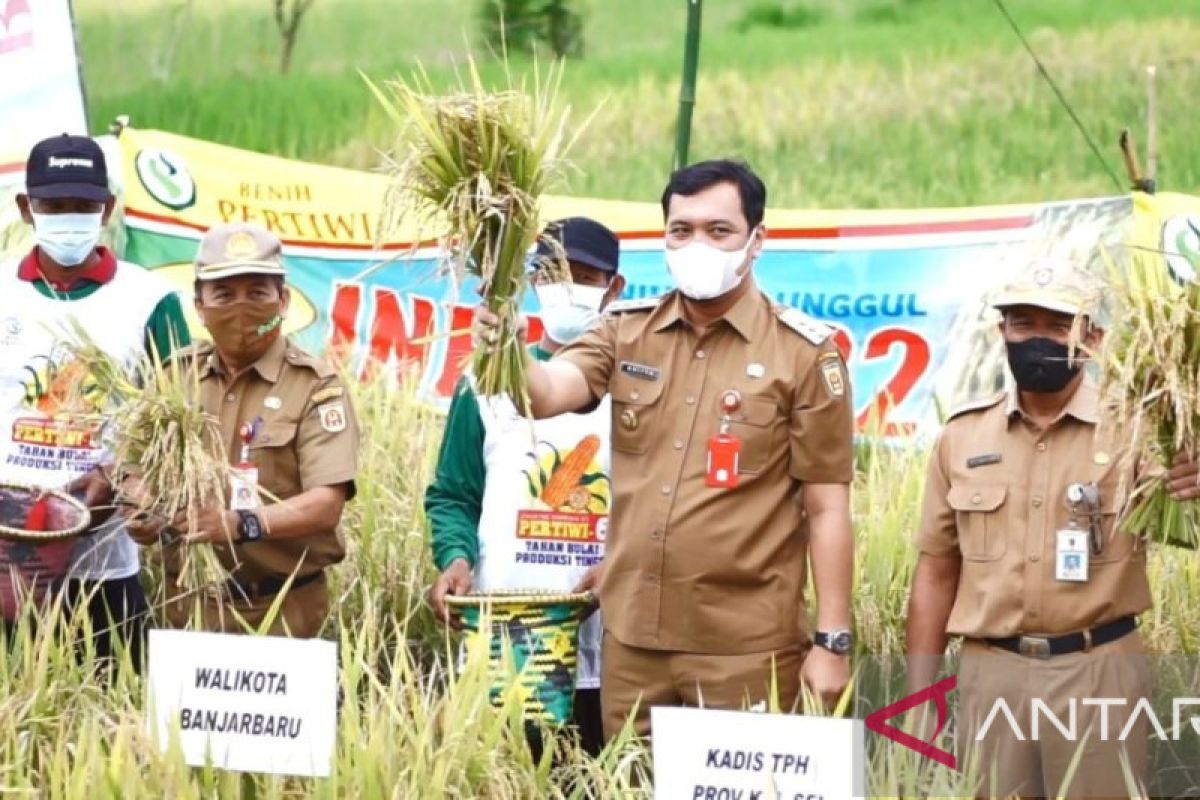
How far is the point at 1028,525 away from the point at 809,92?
522 centimetres

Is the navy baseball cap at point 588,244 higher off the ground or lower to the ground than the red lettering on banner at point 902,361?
higher

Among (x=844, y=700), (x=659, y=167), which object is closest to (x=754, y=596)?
(x=844, y=700)

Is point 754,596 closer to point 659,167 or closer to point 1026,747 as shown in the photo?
point 1026,747

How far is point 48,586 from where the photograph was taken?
4836mm

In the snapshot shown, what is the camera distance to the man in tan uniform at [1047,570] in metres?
4.17

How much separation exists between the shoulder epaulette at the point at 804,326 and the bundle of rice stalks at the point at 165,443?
119cm

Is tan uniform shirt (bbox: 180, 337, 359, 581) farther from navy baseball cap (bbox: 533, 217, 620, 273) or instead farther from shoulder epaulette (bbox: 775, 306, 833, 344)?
shoulder epaulette (bbox: 775, 306, 833, 344)

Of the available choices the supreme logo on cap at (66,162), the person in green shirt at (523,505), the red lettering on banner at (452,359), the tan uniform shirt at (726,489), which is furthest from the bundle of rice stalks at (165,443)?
the red lettering on banner at (452,359)

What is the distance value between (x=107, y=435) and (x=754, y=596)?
4.66 ft

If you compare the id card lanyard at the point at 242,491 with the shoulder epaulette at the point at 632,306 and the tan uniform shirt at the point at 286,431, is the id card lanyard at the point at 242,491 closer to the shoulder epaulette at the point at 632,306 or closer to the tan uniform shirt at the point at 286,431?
the tan uniform shirt at the point at 286,431

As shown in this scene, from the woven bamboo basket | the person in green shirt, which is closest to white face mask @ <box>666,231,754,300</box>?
the person in green shirt

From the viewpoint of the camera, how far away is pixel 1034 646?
13.8 feet

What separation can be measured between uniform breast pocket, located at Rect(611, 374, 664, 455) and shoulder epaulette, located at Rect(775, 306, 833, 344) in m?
0.28

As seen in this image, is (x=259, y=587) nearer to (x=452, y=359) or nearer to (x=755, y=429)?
(x=755, y=429)
